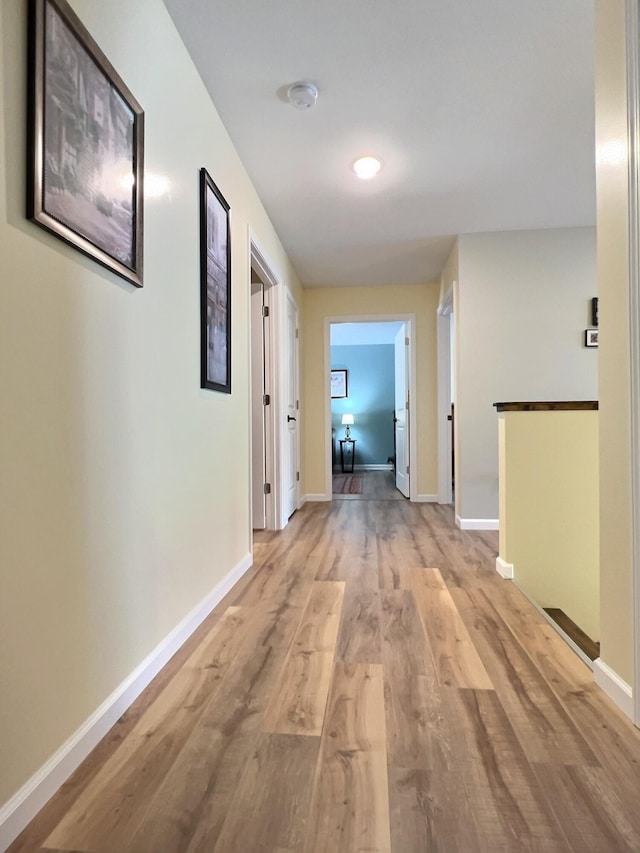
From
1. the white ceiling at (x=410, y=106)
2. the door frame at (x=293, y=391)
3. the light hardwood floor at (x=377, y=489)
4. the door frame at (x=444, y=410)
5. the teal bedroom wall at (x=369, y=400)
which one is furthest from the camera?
the teal bedroom wall at (x=369, y=400)

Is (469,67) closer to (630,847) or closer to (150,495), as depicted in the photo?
(150,495)

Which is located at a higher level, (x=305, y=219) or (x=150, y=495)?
(x=305, y=219)

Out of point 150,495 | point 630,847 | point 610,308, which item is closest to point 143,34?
point 150,495

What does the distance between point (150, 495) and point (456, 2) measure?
1.94m

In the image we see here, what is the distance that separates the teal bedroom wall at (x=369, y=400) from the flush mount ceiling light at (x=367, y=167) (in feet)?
18.4

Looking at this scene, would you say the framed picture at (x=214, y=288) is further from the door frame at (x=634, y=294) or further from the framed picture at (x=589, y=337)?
the framed picture at (x=589, y=337)

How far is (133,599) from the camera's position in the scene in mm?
1313

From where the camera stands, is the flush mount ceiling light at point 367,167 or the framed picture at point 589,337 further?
the framed picture at point 589,337

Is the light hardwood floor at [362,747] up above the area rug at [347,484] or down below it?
below

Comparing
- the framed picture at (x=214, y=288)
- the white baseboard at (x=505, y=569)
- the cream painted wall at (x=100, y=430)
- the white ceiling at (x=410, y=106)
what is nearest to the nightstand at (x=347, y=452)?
the white ceiling at (x=410, y=106)

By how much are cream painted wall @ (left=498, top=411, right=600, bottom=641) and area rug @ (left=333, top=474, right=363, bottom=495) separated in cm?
323

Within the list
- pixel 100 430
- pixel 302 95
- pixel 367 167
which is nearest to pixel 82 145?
pixel 100 430

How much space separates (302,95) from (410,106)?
50 cm

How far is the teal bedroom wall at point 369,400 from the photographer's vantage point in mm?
8273
